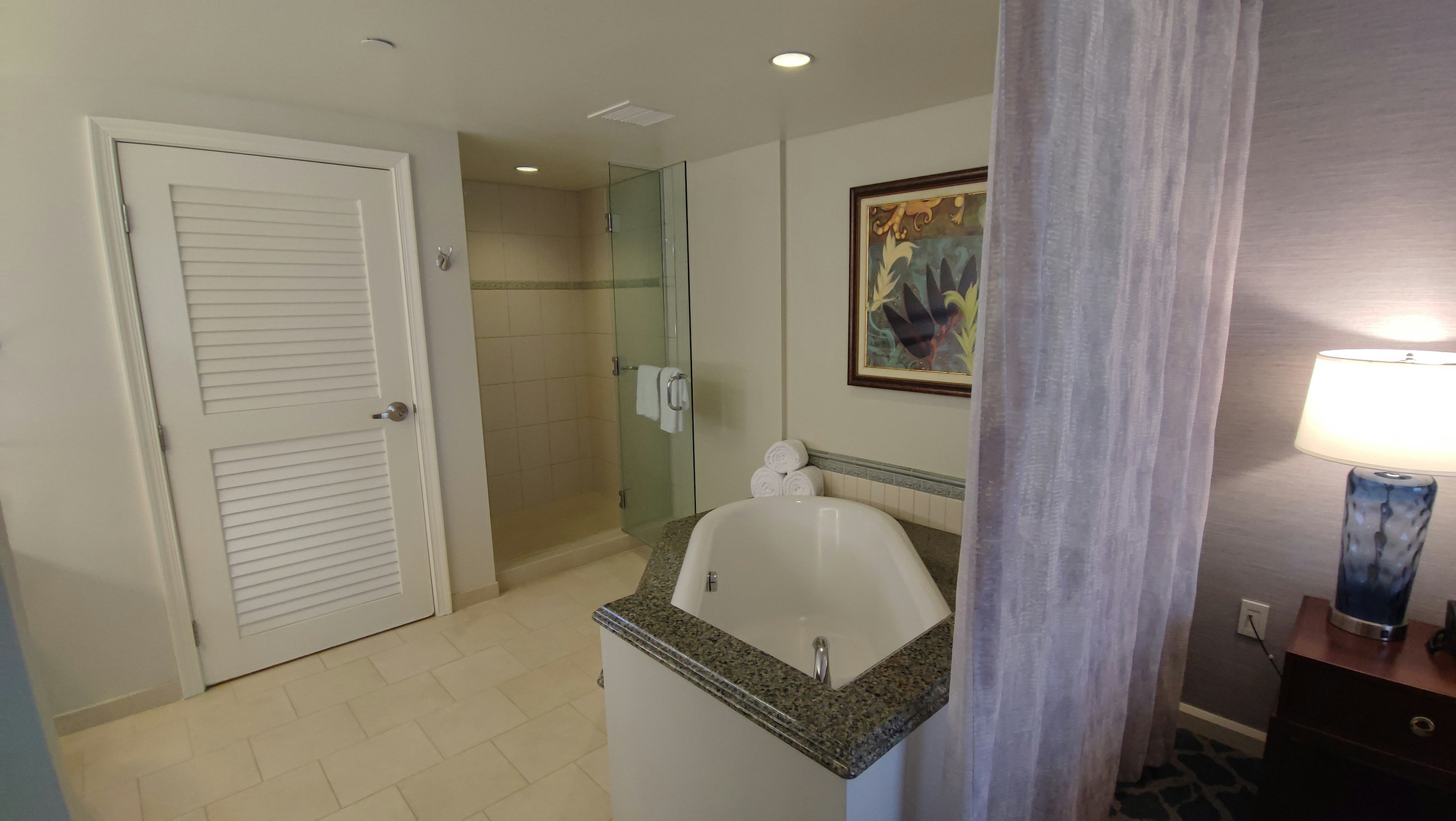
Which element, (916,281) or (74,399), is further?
(916,281)

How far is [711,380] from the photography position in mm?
3436

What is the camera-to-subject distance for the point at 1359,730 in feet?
4.78

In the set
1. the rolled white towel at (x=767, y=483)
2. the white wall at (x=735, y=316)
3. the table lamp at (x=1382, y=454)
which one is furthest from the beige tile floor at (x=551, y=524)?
the table lamp at (x=1382, y=454)

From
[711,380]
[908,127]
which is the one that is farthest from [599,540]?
[908,127]

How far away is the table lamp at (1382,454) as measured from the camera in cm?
134

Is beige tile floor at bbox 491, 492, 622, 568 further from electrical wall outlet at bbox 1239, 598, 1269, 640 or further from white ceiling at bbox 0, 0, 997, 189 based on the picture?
electrical wall outlet at bbox 1239, 598, 1269, 640

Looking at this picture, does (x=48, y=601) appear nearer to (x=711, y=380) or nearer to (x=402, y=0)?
(x=402, y=0)

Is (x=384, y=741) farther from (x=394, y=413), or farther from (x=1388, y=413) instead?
(x=1388, y=413)

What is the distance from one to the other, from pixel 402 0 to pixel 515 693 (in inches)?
88.9

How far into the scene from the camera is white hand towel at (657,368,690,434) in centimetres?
326

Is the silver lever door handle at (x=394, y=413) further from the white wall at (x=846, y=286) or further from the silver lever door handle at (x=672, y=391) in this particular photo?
the white wall at (x=846, y=286)

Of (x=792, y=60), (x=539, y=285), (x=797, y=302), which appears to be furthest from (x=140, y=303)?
(x=797, y=302)

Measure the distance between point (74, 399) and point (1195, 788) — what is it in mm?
3719

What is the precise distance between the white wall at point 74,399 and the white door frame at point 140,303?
1.1 inches
